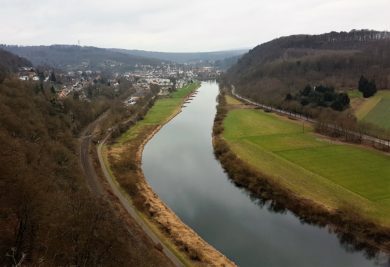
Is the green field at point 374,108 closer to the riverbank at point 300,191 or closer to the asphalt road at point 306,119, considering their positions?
the asphalt road at point 306,119

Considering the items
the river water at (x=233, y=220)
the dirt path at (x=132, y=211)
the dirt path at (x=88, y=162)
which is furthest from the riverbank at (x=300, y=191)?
the dirt path at (x=88, y=162)

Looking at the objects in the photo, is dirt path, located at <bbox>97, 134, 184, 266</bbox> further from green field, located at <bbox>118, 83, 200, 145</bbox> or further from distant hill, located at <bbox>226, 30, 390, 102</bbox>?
distant hill, located at <bbox>226, 30, 390, 102</bbox>

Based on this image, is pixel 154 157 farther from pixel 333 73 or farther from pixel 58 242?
pixel 333 73

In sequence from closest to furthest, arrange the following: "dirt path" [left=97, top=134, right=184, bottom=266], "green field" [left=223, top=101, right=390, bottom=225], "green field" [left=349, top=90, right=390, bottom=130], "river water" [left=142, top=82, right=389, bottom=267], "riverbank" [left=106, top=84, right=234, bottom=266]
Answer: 1. "dirt path" [left=97, top=134, right=184, bottom=266]
2. "riverbank" [left=106, top=84, right=234, bottom=266]
3. "river water" [left=142, top=82, right=389, bottom=267]
4. "green field" [left=223, top=101, right=390, bottom=225]
5. "green field" [left=349, top=90, right=390, bottom=130]

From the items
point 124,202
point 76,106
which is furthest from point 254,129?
point 124,202

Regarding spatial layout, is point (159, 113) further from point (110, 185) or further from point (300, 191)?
point (300, 191)

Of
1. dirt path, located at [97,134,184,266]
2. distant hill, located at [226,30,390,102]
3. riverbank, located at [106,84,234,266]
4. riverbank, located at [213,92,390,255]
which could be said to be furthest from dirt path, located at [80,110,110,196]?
distant hill, located at [226,30,390,102]

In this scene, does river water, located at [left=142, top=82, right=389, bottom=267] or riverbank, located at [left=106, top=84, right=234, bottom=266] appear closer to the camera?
riverbank, located at [left=106, top=84, right=234, bottom=266]
